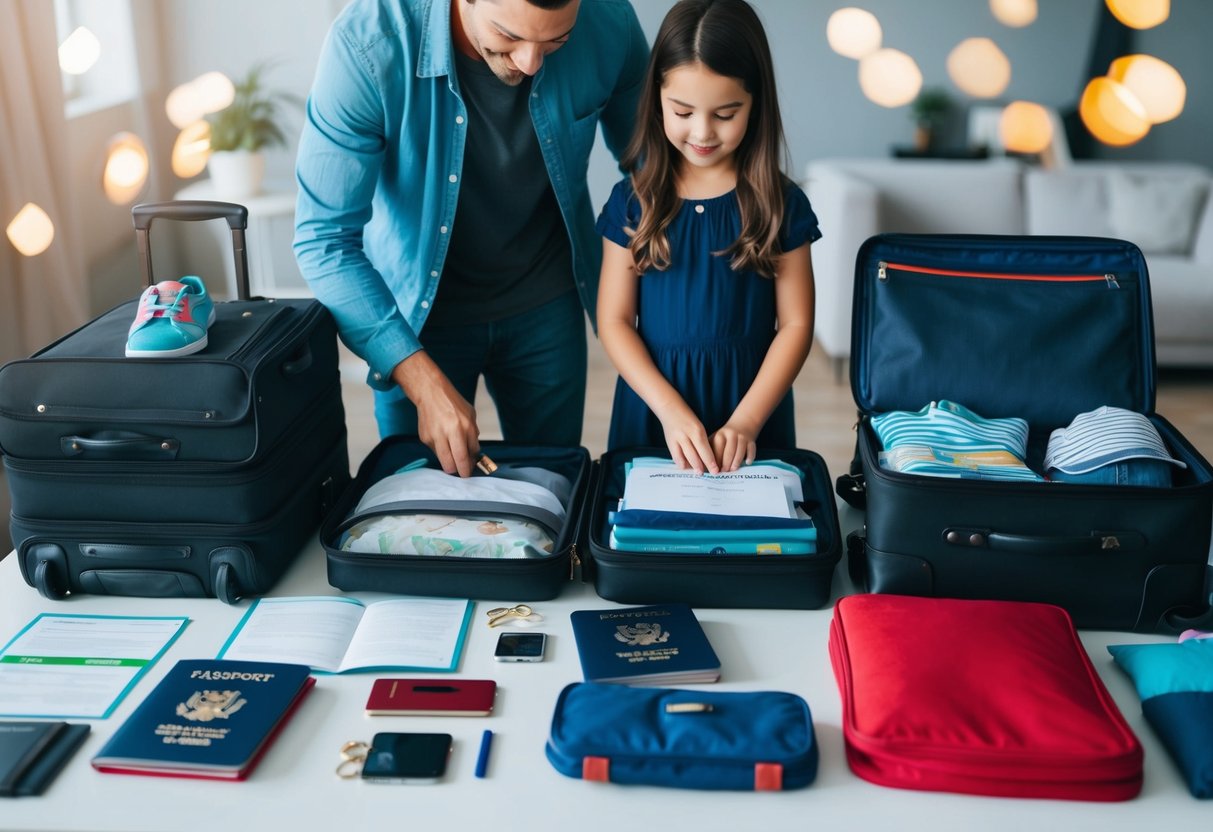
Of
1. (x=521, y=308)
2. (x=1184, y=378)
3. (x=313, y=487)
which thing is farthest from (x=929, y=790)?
(x=1184, y=378)

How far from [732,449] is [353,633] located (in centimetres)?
52

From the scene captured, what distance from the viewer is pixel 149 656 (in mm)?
1146

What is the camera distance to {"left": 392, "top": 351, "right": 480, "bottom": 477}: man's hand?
1.41 m

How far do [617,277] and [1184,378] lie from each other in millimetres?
3400

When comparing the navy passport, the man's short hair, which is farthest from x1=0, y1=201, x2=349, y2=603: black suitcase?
the man's short hair

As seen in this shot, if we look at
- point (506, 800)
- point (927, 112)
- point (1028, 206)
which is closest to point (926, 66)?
point (927, 112)

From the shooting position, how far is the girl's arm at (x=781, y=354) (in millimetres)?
1450

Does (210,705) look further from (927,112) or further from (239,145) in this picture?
(927,112)

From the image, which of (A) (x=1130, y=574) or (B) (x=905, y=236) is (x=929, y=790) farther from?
(B) (x=905, y=236)

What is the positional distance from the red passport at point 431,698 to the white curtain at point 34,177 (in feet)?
8.67

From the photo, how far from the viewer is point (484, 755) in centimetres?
98

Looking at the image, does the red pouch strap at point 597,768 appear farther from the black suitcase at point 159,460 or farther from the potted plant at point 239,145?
the potted plant at point 239,145

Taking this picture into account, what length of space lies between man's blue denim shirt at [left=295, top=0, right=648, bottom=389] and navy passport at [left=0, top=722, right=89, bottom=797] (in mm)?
631

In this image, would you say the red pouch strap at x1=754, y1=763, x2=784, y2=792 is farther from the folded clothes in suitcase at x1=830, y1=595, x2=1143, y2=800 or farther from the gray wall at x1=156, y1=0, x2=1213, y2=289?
the gray wall at x1=156, y1=0, x2=1213, y2=289
